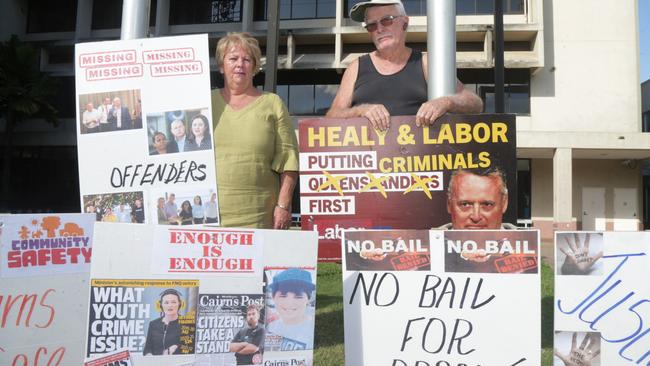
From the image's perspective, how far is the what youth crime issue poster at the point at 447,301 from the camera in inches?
90.9

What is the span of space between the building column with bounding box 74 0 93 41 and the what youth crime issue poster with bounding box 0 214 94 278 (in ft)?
72.9

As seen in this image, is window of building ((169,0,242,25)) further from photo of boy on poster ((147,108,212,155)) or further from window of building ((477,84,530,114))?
photo of boy on poster ((147,108,212,155))

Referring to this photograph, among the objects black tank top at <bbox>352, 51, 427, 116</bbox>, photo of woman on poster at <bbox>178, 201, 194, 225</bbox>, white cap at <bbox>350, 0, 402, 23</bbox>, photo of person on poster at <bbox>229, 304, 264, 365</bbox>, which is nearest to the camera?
photo of person on poster at <bbox>229, 304, 264, 365</bbox>

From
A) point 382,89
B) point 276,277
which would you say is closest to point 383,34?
point 382,89

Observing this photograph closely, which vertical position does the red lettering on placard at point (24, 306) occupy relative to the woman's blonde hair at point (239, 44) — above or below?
below

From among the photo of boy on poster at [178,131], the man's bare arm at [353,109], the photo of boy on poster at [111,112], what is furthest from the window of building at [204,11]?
the photo of boy on poster at [178,131]

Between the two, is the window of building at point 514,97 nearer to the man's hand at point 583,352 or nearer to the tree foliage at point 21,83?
the tree foliage at point 21,83

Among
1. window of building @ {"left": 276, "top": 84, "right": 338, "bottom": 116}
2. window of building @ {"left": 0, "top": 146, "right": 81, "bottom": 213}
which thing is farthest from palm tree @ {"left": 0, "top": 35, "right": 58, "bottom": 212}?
window of building @ {"left": 276, "top": 84, "right": 338, "bottom": 116}

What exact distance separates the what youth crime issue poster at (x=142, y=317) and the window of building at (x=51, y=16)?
24.9 metres

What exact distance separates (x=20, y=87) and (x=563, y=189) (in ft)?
68.5

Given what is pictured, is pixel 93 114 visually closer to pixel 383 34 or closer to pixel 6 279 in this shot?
pixel 6 279

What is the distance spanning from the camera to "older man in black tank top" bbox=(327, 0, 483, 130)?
300cm

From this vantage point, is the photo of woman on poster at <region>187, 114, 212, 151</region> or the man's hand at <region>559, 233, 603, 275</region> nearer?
the man's hand at <region>559, 233, 603, 275</region>

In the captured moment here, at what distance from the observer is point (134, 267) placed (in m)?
2.12
